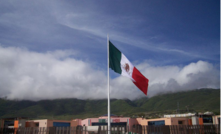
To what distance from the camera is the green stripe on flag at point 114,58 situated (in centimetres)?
1426

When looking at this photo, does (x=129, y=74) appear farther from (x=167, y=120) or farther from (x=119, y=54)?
(x=167, y=120)

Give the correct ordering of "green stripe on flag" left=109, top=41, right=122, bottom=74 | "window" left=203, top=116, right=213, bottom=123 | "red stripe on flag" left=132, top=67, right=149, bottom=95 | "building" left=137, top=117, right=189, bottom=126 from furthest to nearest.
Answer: "window" left=203, top=116, right=213, bottom=123, "building" left=137, top=117, right=189, bottom=126, "green stripe on flag" left=109, top=41, right=122, bottom=74, "red stripe on flag" left=132, top=67, right=149, bottom=95

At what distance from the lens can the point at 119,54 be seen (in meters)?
14.7

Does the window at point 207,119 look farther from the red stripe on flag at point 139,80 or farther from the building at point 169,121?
the red stripe on flag at point 139,80

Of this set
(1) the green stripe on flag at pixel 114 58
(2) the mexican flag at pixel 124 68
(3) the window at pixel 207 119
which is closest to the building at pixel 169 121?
(3) the window at pixel 207 119

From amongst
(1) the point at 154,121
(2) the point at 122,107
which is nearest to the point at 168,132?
(1) the point at 154,121

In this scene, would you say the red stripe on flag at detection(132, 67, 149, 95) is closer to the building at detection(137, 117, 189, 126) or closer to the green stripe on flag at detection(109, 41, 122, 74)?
the green stripe on flag at detection(109, 41, 122, 74)

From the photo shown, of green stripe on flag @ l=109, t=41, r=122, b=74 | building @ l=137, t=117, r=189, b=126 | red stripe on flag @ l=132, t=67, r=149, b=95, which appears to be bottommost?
building @ l=137, t=117, r=189, b=126

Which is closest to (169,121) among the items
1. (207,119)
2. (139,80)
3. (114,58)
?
(207,119)

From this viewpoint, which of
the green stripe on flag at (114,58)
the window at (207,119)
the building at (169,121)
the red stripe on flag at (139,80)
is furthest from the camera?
the window at (207,119)

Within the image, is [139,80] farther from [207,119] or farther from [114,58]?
[207,119]

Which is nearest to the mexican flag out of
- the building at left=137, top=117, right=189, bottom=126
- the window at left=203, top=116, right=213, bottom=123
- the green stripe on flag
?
the green stripe on flag

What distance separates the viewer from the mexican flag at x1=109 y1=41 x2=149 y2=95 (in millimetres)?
14094

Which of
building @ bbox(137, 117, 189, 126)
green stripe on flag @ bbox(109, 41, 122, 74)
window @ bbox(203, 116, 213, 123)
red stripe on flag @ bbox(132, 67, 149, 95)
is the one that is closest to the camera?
red stripe on flag @ bbox(132, 67, 149, 95)
